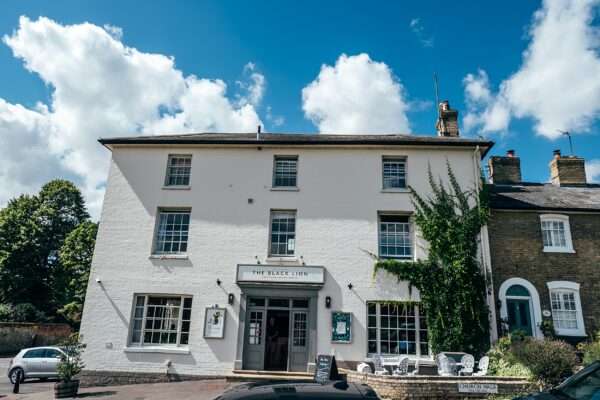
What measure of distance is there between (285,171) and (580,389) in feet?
40.2

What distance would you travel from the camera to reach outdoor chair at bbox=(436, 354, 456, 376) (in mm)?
11625

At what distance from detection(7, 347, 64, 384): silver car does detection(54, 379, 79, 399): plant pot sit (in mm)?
4850

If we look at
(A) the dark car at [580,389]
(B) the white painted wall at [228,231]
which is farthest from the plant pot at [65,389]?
(A) the dark car at [580,389]

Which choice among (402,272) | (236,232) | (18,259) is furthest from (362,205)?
(18,259)

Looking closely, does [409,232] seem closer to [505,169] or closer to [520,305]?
[520,305]

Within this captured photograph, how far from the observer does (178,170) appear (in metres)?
15.9

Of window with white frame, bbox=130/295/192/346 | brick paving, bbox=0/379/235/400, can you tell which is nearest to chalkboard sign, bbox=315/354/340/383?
brick paving, bbox=0/379/235/400

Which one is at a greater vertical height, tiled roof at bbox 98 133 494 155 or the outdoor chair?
tiled roof at bbox 98 133 494 155

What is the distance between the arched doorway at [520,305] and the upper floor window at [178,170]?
41.8 feet

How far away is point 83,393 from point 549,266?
653 inches

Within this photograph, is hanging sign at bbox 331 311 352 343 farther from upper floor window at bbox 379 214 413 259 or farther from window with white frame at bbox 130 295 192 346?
window with white frame at bbox 130 295 192 346

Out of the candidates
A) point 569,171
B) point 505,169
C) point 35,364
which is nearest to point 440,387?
point 505,169

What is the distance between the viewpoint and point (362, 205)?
1466 cm

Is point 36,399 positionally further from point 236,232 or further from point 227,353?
point 236,232
